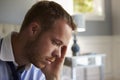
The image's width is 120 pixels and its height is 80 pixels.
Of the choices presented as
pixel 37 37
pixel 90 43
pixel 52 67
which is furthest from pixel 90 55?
pixel 37 37

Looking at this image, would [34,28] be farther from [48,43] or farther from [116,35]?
[116,35]

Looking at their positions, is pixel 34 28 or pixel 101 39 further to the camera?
pixel 101 39

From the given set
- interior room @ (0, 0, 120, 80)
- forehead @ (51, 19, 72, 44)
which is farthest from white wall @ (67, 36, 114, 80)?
forehead @ (51, 19, 72, 44)

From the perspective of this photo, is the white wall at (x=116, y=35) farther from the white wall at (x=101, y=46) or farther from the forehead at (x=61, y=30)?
the forehead at (x=61, y=30)

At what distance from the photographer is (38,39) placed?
80 cm

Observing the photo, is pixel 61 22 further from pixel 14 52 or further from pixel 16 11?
pixel 16 11

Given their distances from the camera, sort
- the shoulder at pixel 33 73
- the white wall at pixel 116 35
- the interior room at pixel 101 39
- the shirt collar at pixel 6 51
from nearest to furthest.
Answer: the shirt collar at pixel 6 51 < the shoulder at pixel 33 73 < the interior room at pixel 101 39 < the white wall at pixel 116 35

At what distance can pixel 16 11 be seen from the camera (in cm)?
283

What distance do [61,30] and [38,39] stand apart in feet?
0.30

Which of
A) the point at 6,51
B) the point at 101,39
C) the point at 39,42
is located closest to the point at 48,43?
the point at 39,42

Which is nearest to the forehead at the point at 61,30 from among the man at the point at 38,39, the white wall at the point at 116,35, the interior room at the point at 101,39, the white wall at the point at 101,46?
the man at the point at 38,39

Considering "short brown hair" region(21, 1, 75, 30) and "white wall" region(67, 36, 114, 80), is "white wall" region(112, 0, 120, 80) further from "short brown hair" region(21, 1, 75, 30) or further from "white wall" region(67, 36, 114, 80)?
"short brown hair" region(21, 1, 75, 30)

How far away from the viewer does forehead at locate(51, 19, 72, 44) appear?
31.8 inches

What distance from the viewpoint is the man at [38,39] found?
31.7 inches
